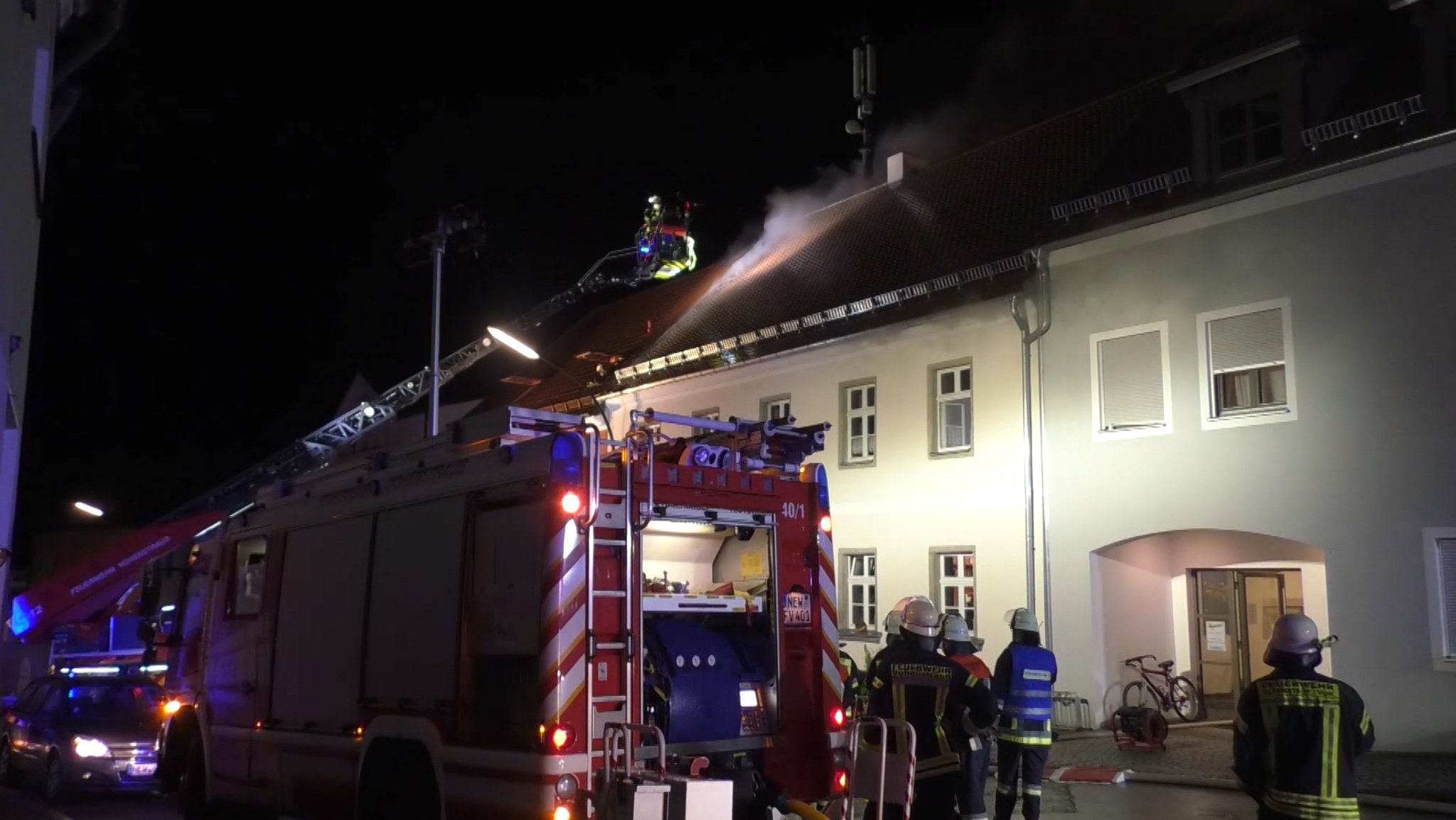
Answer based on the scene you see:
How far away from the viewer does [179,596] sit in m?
10.4

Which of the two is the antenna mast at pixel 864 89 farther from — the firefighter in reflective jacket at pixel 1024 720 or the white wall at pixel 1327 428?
the firefighter in reflective jacket at pixel 1024 720

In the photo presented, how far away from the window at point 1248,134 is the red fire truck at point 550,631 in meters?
9.04

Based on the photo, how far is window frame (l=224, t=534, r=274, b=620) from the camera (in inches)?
351

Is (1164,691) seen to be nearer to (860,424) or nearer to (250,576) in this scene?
(860,424)

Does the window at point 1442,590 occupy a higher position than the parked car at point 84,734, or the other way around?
the window at point 1442,590

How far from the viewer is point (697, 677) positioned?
6.83 meters

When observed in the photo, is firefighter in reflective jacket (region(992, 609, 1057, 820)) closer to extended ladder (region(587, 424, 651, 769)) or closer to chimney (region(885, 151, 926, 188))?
extended ladder (region(587, 424, 651, 769))

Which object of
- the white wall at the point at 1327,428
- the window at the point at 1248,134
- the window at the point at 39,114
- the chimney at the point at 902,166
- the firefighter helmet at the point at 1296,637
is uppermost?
the chimney at the point at 902,166

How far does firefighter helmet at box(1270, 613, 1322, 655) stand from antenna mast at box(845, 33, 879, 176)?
21627 millimetres

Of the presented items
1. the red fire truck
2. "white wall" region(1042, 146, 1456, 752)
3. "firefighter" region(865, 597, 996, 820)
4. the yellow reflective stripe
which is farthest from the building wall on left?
"white wall" region(1042, 146, 1456, 752)

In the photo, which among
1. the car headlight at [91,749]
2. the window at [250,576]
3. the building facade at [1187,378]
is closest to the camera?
the window at [250,576]

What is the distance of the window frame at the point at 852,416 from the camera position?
18.3 meters

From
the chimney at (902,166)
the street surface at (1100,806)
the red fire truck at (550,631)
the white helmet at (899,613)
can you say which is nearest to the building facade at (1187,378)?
the street surface at (1100,806)

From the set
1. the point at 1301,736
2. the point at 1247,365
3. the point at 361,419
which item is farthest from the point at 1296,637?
the point at 361,419
